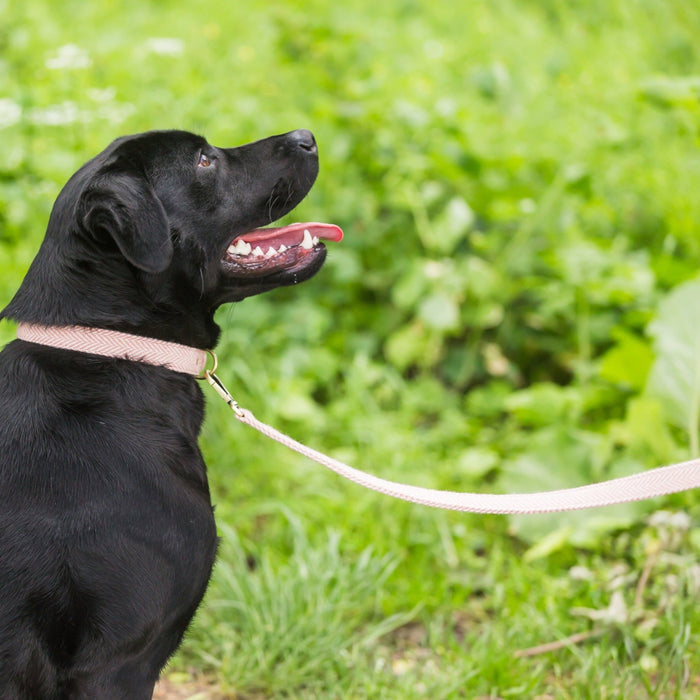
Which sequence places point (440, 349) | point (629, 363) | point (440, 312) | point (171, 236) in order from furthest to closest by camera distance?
point (440, 349)
point (440, 312)
point (629, 363)
point (171, 236)

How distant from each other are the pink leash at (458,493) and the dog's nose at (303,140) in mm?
691

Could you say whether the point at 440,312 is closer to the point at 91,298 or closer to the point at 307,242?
the point at 307,242

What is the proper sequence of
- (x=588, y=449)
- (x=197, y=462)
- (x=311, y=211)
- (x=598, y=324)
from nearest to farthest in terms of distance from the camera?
(x=197, y=462)
(x=588, y=449)
(x=598, y=324)
(x=311, y=211)

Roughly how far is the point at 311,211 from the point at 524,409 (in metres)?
1.52

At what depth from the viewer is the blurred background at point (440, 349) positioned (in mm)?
2682

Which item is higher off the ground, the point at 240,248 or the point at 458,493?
the point at 240,248

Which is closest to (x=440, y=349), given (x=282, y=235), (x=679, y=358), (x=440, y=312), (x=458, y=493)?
(x=440, y=312)

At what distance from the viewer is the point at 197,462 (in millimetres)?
1993

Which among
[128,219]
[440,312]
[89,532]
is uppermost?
[128,219]

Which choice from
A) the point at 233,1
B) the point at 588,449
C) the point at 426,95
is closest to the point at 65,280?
the point at 588,449

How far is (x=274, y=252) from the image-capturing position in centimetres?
224

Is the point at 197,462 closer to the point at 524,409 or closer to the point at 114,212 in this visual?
the point at 114,212

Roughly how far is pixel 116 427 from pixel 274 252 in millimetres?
651

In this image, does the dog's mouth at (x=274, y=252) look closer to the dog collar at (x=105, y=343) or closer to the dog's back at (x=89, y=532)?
the dog collar at (x=105, y=343)
